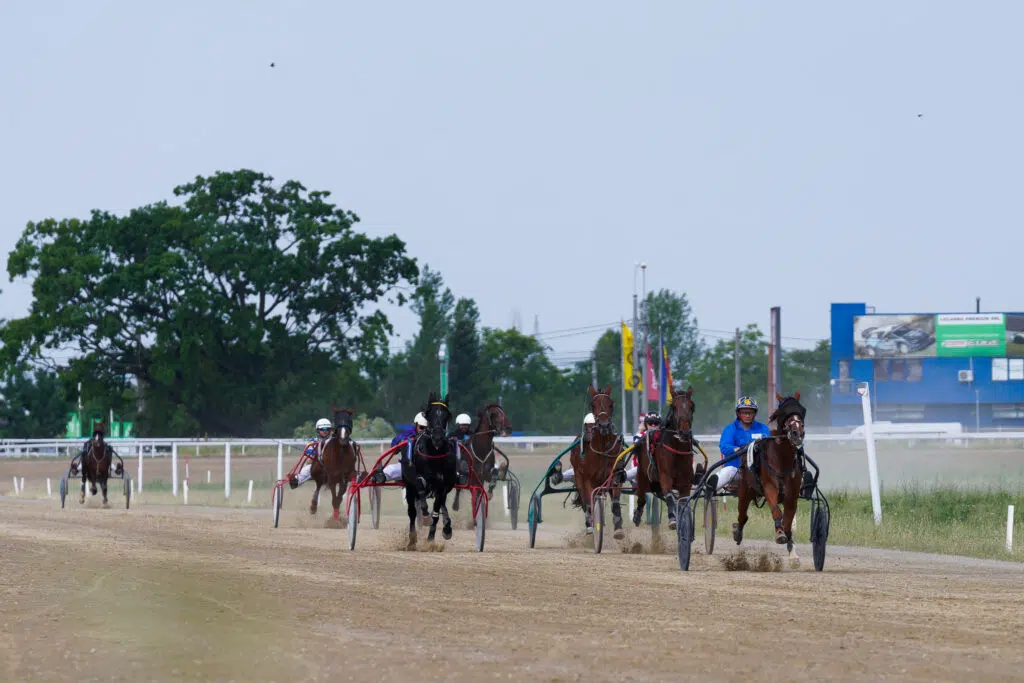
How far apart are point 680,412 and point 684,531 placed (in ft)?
10.0

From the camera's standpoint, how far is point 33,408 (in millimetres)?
103125

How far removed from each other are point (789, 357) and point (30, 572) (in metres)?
116

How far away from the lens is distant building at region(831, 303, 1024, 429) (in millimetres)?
90750

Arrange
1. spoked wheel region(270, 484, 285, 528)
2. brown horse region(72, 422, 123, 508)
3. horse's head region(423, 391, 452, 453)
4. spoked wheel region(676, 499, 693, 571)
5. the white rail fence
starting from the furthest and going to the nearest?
the white rail fence → brown horse region(72, 422, 123, 508) → spoked wheel region(270, 484, 285, 528) → horse's head region(423, 391, 452, 453) → spoked wheel region(676, 499, 693, 571)

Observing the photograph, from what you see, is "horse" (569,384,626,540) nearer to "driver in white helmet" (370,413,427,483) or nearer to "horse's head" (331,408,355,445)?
"driver in white helmet" (370,413,427,483)

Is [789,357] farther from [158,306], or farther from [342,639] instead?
[342,639]

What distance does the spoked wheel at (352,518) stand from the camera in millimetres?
19984

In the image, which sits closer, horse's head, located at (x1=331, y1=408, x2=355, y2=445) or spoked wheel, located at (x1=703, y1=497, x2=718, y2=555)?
spoked wheel, located at (x1=703, y1=497, x2=718, y2=555)

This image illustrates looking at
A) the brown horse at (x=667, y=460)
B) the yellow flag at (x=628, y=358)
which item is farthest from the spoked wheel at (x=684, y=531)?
the yellow flag at (x=628, y=358)

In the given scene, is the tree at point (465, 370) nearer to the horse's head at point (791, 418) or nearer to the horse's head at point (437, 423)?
the horse's head at point (437, 423)

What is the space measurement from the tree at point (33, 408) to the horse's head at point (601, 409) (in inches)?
3325

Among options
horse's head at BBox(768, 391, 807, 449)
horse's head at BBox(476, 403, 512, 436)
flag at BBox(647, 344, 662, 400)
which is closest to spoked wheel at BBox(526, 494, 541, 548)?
horse's head at BBox(768, 391, 807, 449)

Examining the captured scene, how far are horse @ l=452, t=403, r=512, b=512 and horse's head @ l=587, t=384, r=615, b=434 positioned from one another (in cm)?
430

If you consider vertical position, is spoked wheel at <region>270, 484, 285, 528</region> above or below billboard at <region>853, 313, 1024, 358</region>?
below
